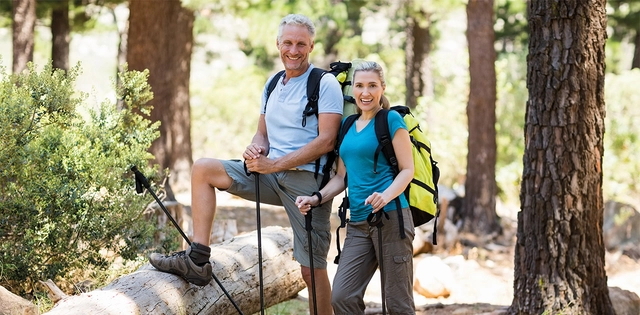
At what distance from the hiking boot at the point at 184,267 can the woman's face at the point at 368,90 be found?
135 cm

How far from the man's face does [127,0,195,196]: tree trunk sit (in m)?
6.75

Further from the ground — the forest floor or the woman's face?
the woman's face

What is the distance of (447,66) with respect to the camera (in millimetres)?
21250

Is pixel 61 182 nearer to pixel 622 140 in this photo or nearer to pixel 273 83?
pixel 273 83

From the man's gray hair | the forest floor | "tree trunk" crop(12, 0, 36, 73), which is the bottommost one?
the forest floor

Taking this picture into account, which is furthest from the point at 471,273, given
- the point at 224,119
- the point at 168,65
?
the point at 224,119

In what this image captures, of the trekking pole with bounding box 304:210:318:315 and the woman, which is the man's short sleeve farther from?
the trekking pole with bounding box 304:210:318:315

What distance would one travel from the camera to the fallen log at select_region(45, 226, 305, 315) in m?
4.20

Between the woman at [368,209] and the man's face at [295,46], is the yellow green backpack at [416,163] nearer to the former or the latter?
the woman at [368,209]

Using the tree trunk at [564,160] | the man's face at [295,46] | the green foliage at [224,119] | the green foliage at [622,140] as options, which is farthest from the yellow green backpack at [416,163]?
the green foliage at [224,119]

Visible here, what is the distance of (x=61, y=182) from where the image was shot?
5484mm

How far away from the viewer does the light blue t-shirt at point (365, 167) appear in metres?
4.30

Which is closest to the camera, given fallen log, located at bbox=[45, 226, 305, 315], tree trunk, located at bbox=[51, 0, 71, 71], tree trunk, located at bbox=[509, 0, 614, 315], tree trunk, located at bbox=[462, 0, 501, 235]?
fallen log, located at bbox=[45, 226, 305, 315]

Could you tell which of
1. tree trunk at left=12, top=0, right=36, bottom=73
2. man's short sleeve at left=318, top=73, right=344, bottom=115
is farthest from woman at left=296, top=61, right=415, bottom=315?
tree trunk at left=12, top=0, right=36, bottom=73
